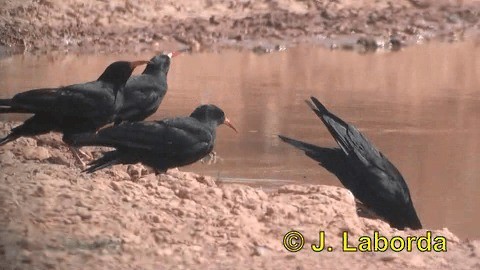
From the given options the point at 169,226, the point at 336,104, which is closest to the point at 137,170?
the point at 169,226

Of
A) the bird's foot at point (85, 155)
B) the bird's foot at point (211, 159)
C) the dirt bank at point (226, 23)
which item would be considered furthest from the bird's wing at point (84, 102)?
the dirt bank at point (226, 23)

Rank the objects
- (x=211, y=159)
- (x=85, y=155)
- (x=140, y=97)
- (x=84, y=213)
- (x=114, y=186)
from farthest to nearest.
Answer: (x=211, y=159) < (x=140, y=97) < (x=85, y=155) < (x=114, y=186) < (x=84, y=213)

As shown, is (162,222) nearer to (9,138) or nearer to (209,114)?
(209,114)

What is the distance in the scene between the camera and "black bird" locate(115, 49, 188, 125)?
29.2ft

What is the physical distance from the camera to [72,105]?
832cm

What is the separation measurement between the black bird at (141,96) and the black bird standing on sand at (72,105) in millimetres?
271

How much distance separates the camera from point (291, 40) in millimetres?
18344

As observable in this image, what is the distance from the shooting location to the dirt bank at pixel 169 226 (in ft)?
21.2

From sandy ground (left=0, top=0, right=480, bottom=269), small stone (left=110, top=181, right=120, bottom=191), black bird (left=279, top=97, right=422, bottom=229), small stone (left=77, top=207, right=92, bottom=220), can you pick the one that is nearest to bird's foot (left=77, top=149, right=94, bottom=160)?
sandy ground (left=0, top=0, right=480, bottom=269)

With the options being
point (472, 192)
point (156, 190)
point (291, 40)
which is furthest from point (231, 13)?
point (156, 190)

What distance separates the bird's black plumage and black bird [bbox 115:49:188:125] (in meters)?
0.28

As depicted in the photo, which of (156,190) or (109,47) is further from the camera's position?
(109,47)

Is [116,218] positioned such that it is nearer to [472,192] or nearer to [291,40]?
[472,192]

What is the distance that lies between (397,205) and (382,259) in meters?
1.34
